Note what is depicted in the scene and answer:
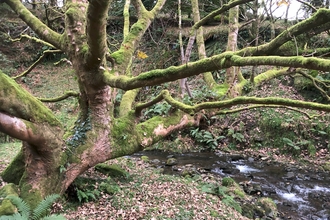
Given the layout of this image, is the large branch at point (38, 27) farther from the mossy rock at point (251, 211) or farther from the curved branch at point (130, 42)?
the mossy rock at point (251, 211)

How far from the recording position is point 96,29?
4238 mm

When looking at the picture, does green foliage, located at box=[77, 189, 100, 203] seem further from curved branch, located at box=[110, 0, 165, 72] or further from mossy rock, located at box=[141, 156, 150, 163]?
mossy rock, located at box=[141, 156, 150, 163]

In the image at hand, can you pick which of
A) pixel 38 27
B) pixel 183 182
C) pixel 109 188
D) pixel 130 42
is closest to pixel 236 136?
pixel 183 182

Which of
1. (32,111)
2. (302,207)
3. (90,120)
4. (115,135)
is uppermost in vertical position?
(32,111)

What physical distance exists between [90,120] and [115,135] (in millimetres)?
715

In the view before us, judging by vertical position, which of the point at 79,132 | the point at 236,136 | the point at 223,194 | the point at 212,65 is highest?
the point at 212,65

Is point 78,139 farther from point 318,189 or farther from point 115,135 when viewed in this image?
point 318,189

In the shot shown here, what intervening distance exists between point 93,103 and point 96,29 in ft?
7.76

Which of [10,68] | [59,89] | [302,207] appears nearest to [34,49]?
[10,68]

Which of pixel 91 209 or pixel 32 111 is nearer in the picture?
pixel 32 111

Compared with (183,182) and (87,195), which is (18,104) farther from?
(183,182)

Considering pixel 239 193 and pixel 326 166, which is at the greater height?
pixel 239 193

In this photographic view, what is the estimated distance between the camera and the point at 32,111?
480 centimetres

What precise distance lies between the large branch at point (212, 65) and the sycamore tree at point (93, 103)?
0.01 metres
